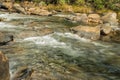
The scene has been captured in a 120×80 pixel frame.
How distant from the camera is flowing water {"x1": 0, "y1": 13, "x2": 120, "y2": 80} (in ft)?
42.1

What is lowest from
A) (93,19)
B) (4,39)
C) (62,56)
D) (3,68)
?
(93,19)

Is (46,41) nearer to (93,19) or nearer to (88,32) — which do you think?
(88,32)

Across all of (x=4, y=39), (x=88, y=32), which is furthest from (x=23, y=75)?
(x=88, y=32)

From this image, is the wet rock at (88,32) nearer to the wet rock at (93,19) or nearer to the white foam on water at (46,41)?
the white foam on water at (46,41)

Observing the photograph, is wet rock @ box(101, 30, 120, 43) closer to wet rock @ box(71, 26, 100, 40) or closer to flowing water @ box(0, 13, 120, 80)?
wet rock @ box(71, 26, 100, 40)

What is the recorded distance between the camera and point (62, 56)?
16141 millimetres

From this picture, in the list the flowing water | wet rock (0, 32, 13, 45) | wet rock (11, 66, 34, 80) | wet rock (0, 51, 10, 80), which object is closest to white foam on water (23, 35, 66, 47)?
the flowing water

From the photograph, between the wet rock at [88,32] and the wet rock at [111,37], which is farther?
the wet rock at [111,37]

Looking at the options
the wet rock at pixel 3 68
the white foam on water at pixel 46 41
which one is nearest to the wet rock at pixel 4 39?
the white foam on water at pixel 46 41

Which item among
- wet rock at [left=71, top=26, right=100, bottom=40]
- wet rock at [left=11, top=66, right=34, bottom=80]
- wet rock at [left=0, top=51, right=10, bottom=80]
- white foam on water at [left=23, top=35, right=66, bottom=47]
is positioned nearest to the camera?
wet rock at [left=0, top=51, right=10, bottom=80]

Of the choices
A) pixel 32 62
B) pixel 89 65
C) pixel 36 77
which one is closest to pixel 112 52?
pixel 89 65

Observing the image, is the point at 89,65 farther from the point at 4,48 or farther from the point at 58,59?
the point at 4,48

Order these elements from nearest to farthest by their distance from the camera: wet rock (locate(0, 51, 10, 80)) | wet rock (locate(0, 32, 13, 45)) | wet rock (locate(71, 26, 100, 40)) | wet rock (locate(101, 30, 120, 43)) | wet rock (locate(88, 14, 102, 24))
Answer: wet rock (locate(0, 51, 10, 80)) < wet rock (locate(0, 32, 13, 45)) < wet rock (locate(71, 26, 100, 40)) < wet rock (locate(101, 30, 120, 43)) < wet rock (locate(88, 14, 102, 24))

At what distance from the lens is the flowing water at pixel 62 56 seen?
12844mm
